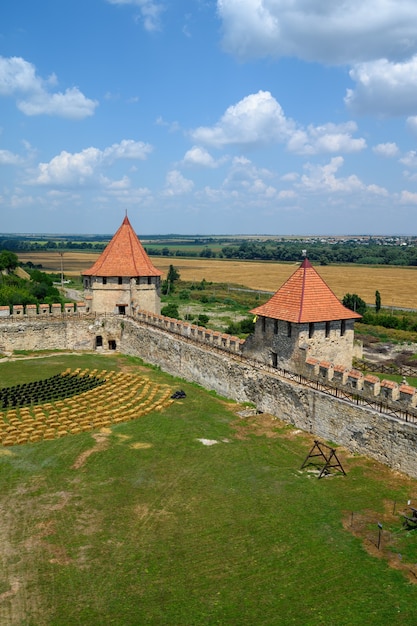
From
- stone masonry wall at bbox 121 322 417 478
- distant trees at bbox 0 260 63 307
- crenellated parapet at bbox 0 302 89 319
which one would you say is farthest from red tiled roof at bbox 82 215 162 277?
distant trees at bbox 0 260 63 307

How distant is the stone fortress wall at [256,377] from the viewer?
52.5 feet

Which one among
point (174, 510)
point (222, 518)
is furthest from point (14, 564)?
point (222, 518)

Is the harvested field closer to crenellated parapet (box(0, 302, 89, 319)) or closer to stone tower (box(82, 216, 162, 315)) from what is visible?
stone tower (box(82, 216, 162, 315))

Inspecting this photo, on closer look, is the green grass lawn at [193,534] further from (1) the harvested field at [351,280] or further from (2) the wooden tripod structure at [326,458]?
(1) the harvested field at [351,280]

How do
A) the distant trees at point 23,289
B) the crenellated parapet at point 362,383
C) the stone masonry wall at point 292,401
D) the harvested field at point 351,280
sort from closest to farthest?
1. the stone masonry wall at point 292,401
2. the crenellated parapet at point 362,383
3. the distant trees at point 23,289
4. the harvested field at point 351,280

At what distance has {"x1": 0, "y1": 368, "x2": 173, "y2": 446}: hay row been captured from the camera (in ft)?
63.6

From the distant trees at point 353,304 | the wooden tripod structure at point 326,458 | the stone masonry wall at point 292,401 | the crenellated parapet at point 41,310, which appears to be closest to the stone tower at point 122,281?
the crenellated parapet at point 41,310

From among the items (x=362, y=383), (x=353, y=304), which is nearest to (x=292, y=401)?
(x=362, y=383)

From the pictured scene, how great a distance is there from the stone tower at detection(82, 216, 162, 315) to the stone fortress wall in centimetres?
91

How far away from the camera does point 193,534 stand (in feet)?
41.9

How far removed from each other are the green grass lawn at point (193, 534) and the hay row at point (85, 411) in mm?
756

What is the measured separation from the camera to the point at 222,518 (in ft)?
44.1

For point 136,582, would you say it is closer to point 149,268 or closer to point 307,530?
point 307,530

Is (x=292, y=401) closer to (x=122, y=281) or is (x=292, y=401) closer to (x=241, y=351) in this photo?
(x=241, y=351)
